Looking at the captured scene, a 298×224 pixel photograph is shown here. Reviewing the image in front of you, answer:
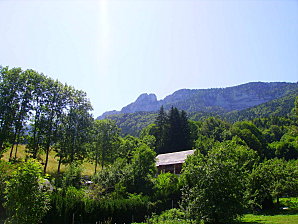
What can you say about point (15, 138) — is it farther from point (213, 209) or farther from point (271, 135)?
point (271, 135)

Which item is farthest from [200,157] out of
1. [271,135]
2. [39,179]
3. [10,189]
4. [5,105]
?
[271,135]

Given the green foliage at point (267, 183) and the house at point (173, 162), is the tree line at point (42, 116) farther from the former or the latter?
the green foliage at point (267, 183)

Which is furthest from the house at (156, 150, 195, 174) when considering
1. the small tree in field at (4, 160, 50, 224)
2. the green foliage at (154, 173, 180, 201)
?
the small tree in field at (4, 160, 50, 224)

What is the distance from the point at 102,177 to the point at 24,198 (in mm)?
15858

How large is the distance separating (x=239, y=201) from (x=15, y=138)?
24.3m

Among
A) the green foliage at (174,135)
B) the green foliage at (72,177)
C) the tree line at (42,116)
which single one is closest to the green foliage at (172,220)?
the green foliage at (72,177)

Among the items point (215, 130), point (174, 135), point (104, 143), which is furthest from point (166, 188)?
point (215, 130)

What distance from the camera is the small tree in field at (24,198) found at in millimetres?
9875

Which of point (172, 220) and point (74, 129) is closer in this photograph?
point (172, 220)

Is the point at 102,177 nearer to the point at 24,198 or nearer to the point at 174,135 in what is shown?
the point at 24,198

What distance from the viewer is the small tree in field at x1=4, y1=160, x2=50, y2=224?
9875 mm

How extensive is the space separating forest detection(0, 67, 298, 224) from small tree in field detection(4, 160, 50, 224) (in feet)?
0.13

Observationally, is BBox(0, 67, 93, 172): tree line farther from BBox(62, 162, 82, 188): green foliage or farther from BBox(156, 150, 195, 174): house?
BBox(156, 150, 195, 174): house

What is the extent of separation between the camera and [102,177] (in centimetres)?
2542
